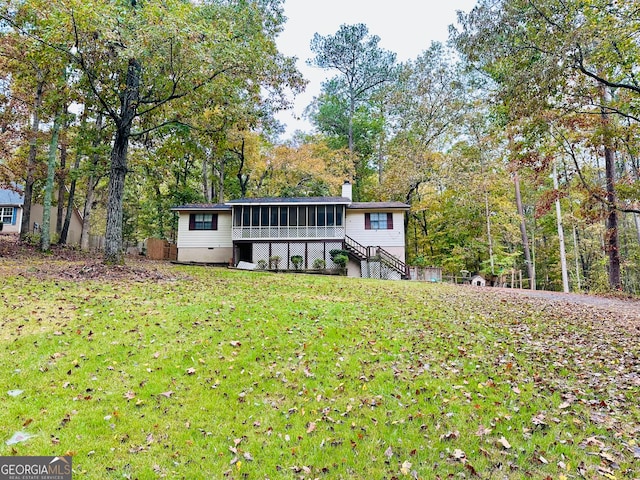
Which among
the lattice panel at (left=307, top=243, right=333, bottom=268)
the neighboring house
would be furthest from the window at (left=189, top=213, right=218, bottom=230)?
the neighboring house

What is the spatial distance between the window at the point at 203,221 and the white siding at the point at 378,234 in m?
8.39

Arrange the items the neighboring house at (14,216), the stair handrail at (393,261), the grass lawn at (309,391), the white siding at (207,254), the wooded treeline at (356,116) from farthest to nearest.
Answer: the neighboring house at (14,216), the white siding at (207,254), the stair handrail at (393,261), the wooded treeline at (356,116), the grass lawn at (309,391)

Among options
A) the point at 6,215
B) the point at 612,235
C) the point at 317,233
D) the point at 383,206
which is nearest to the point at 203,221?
the point at 317,233

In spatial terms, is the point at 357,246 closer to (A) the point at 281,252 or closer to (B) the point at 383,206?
(B) the point at 383,206

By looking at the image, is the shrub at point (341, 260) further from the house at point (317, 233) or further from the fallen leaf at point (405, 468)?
the fallen leaf at point (405, 468)

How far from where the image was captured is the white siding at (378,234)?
2188 cm

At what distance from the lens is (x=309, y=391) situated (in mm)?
4773

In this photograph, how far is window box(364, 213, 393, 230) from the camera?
72.6 feet

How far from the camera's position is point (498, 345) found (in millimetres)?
6516

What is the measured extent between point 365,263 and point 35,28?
16.8 m

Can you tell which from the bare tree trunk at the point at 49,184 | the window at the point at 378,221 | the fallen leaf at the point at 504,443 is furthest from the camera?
the window at the point at 378,221

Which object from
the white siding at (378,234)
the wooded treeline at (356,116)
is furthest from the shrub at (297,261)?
the wooded treeline at (356,116)

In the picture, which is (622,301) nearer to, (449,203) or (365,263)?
(365,263)

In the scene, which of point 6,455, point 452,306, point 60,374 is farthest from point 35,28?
point 452,306
